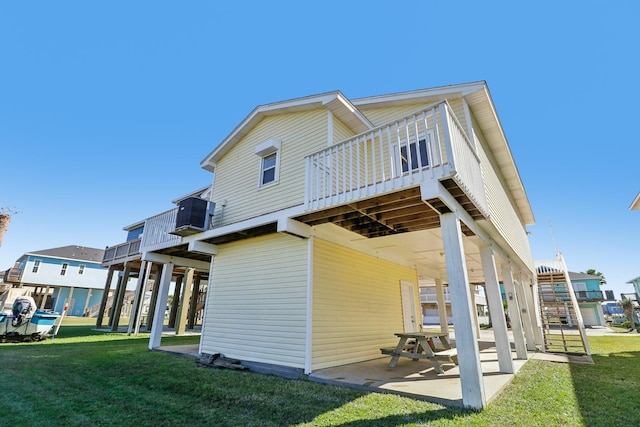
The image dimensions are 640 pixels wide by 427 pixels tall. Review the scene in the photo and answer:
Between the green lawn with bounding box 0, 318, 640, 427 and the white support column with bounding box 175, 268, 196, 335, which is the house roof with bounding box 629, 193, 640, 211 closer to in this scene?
the green lawn with bounding box 0, 318, 640, 427

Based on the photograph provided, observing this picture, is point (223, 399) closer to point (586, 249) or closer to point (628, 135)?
point (628, 135)

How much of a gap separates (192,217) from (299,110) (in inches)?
170

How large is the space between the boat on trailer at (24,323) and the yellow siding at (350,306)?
12258mm

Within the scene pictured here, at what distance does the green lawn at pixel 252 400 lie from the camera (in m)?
3.44

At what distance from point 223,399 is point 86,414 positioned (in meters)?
1.72

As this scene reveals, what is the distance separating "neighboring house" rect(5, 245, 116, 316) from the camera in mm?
25719

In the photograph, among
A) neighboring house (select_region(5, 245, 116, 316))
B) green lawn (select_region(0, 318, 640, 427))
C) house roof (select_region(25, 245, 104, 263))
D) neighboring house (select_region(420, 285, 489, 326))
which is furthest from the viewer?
neighboring house (select_region(420, 285, 489, 326))

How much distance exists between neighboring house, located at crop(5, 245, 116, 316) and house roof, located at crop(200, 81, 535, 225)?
2843 centimetres

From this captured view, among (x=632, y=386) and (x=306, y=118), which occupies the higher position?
(x=306, y=118)

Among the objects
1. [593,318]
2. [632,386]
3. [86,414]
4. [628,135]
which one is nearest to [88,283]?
[86,414]

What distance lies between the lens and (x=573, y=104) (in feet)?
38.1

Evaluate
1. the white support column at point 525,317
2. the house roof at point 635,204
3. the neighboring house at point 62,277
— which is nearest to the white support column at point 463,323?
the white support column at point 525,317

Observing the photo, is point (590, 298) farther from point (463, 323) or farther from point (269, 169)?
point (269, 169)

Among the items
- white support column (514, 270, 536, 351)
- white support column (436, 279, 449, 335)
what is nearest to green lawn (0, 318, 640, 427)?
white support column (514, 270, 536, 351)
